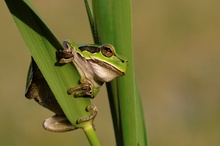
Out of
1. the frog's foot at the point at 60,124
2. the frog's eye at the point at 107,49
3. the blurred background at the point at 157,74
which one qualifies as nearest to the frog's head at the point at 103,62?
the frog's eye at the point at 107,49

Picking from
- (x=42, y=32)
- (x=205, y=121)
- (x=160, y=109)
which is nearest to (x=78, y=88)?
(x=42, y=32)

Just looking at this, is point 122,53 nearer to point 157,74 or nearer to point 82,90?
point 82,90

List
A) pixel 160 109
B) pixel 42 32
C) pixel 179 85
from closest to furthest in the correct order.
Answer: pixel 42 32
pixel 160 109
pixel 179 85

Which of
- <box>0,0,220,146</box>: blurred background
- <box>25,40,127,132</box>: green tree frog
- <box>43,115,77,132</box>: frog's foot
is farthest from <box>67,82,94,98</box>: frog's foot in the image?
<box>0,0,220,146</box>: blurred background

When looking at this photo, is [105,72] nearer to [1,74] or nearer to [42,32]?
[42,32]

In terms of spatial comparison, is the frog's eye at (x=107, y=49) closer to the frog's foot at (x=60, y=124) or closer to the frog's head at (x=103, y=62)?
the frog's head at (x=103, y=62)

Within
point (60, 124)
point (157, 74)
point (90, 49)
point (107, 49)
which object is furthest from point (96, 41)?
point (157, 74)
